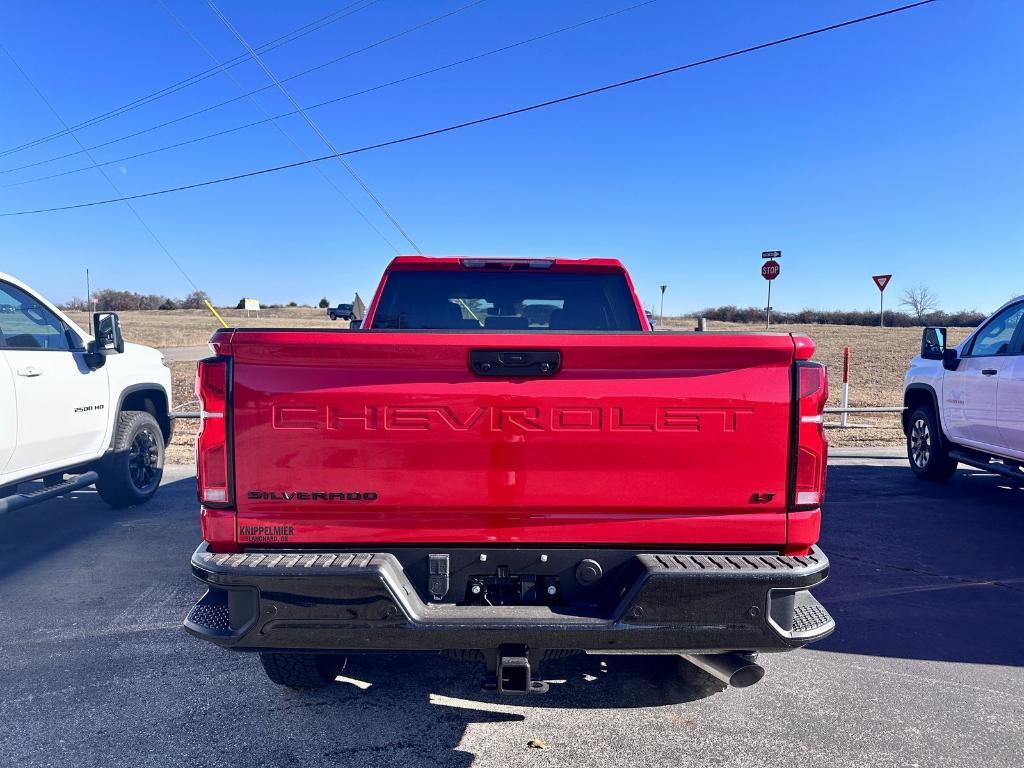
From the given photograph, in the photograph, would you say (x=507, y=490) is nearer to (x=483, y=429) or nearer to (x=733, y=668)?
(x=483, y=429)

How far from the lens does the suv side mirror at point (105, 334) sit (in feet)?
18.0

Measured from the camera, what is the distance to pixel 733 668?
2.69m

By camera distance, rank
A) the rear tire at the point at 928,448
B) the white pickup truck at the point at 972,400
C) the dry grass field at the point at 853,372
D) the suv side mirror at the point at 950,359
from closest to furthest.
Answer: the white pickup truck at the point at 972,400, the suv side mirror at the point at 950,359, the rear tire at the point at 928,448, the dry grass field at the point at 853,372

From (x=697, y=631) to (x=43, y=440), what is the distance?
16.2ft

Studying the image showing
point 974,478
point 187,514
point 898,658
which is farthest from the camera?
point 974,478

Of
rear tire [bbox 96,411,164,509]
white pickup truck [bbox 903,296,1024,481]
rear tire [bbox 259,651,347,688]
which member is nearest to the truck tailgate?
rear tire [bbox 259,651,347,688]

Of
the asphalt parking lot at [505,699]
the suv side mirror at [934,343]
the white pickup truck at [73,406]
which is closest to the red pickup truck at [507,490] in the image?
the asphalt parking lot at [505,699]

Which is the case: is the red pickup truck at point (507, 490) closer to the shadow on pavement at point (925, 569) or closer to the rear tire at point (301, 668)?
the rear tire at point (301, 668)

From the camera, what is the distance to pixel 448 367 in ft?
7.77

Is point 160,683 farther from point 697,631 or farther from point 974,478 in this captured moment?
point 974,478

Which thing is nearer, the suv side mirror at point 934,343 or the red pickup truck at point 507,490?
the red pickup truck at point 507,490

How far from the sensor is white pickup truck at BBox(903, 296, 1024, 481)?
19.4 ft

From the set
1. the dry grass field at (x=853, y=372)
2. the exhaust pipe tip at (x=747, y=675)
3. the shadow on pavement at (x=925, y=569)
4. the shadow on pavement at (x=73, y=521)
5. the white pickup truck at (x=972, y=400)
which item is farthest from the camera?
the dry grass field at (x=853, y=372)

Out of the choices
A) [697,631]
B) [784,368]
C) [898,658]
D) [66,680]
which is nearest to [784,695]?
[898,658]
